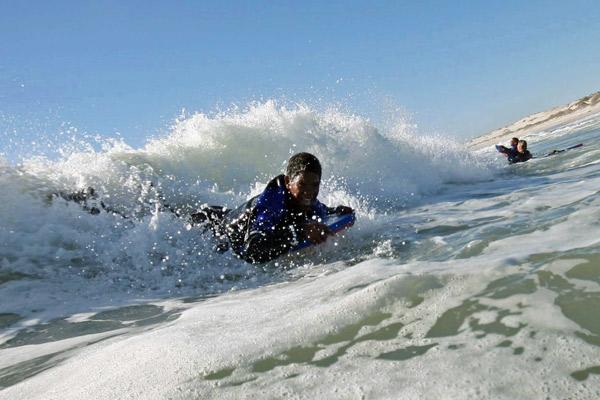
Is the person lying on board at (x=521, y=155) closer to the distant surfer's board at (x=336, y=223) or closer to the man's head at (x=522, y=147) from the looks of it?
the man's head at (x=522, y=147)

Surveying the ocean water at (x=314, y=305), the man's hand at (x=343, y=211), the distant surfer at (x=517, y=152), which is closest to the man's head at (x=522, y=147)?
the distant surfer at (x=517, y=152)

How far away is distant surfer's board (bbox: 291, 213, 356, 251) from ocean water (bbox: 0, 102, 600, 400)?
4.6 inches

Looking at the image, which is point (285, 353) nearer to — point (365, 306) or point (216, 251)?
point (365, 306)

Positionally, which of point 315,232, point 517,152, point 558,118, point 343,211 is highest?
point 558,118

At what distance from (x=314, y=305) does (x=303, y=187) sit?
2.75m

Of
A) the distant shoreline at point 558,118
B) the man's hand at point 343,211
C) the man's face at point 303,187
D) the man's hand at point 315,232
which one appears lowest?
the man's hand at point 315,232

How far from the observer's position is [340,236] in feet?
18.8

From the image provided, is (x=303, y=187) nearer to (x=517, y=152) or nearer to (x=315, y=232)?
(x=315, y=232)

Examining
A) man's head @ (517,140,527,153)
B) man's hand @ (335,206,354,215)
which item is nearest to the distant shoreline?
man's head @ (517,140,527,153)

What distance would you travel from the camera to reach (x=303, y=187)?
5.38 m

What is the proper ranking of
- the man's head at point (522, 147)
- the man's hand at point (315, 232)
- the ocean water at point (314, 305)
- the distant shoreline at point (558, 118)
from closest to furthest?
the ocean water at point (314, 305) < the man's hand at point (315, 232) < the man's head at point (522, 147) < the distant shoreline at point (558, 118)

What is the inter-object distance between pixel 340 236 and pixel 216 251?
1.53 metres

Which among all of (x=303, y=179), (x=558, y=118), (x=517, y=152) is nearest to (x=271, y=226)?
(x=303, y=179)

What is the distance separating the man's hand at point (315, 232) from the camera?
5172mm
